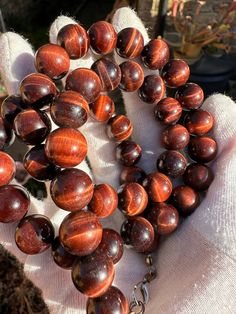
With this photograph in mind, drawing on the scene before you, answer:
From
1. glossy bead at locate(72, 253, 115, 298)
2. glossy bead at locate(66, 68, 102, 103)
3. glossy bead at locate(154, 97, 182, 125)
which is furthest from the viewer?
glossy bead at locate(154, 97, 182, 125)

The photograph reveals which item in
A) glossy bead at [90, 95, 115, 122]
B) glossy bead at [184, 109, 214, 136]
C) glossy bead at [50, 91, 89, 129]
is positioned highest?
glossy bead at [50, 91, 89, 129]

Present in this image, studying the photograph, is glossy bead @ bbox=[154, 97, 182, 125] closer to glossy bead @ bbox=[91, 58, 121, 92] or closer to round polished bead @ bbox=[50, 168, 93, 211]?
glossy bead @ bbox=[91, 58, 121, 92]

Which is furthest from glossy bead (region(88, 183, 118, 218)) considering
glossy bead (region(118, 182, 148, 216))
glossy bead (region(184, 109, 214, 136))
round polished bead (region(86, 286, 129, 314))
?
glossy bead (region(184, 109, 214, 136))

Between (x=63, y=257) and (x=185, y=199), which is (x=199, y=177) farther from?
(x=63, y=257)

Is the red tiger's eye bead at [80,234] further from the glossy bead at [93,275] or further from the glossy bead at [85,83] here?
the glossy bead at [85,83]

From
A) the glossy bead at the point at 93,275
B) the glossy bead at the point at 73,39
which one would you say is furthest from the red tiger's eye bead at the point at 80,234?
the glossy bead at the point at 73,39

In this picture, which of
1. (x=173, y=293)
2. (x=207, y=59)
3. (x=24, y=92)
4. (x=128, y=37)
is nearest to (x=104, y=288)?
(x=173, y=293)

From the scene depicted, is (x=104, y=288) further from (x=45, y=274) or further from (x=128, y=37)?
(x=128, y=37)
